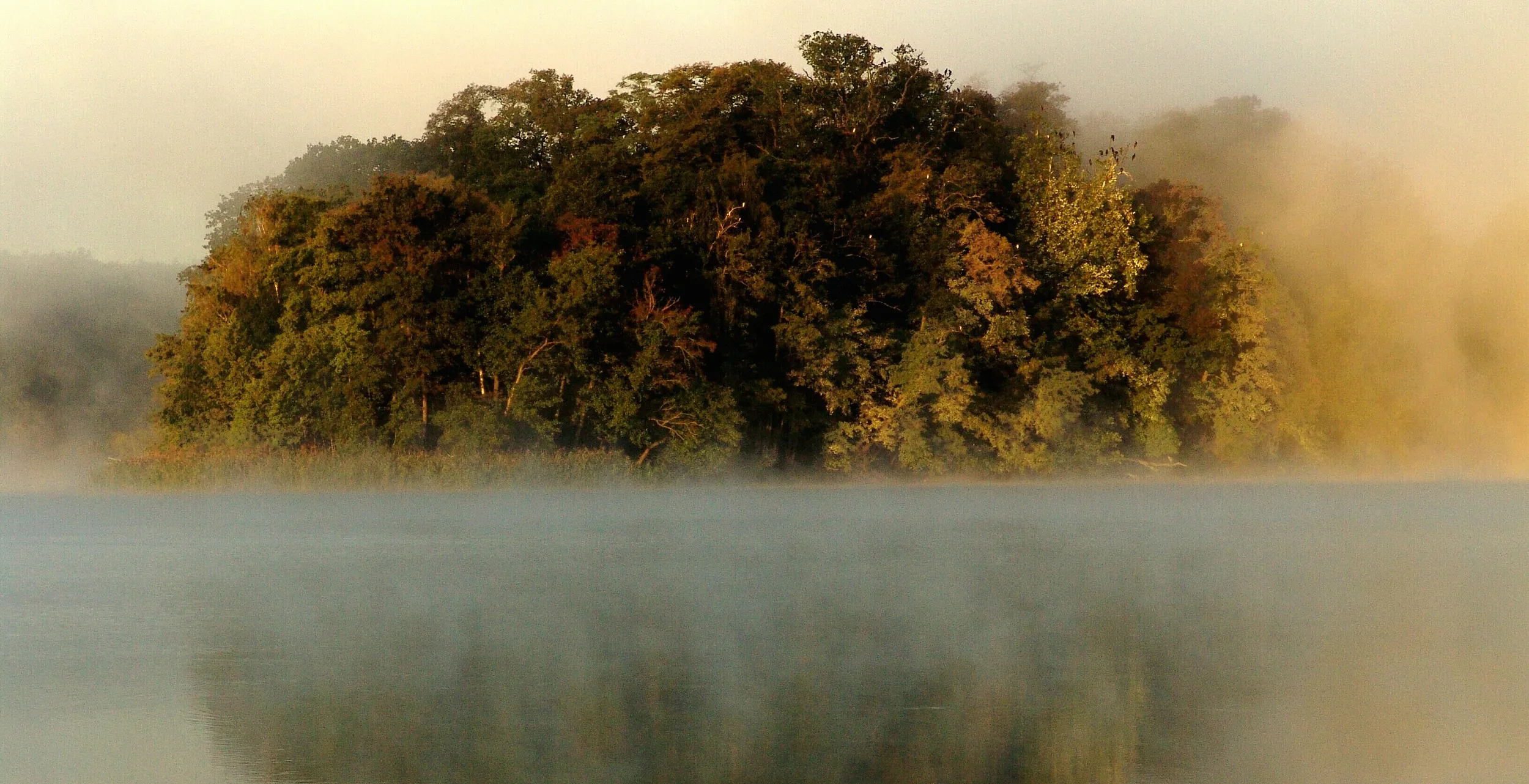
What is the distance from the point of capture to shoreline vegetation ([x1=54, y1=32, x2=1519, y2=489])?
133ft

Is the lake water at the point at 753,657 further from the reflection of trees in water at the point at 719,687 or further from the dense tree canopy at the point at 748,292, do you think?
the dense tree canopy at the point at 748,292

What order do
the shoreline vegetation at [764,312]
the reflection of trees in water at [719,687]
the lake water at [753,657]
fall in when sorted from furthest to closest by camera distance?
the shoreline vegetation at [764,312] → the lake water at [753,657] → the reflection of trees in water at [719,687]

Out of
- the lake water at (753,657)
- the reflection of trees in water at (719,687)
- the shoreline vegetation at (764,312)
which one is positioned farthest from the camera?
the shoreline vegetation at (764,312)

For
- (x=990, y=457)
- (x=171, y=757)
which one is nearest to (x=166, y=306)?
(x=990, y=457)

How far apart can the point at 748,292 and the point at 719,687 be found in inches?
1329

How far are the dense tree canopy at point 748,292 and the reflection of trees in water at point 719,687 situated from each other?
80.2 ft

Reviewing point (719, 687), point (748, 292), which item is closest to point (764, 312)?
point (748, 292)

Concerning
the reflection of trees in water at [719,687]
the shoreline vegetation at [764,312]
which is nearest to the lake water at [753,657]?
the reflection of trees in water at [719,687]

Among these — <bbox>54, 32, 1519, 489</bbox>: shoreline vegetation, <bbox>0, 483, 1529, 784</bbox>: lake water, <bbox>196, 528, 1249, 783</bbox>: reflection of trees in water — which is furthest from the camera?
<bbox>54, 32, 1519, 489</bbox>: shoreline vegetation

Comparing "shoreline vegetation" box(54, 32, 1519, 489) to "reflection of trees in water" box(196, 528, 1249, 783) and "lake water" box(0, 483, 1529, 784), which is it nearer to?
"lake water" box(0, 483, 1529, 784)

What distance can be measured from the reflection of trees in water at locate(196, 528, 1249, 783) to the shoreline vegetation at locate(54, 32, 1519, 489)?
79.5ft

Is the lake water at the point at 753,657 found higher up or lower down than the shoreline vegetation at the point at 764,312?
lower down

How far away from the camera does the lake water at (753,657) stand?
9062 millimetres

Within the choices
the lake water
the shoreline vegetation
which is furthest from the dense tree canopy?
the lake water
